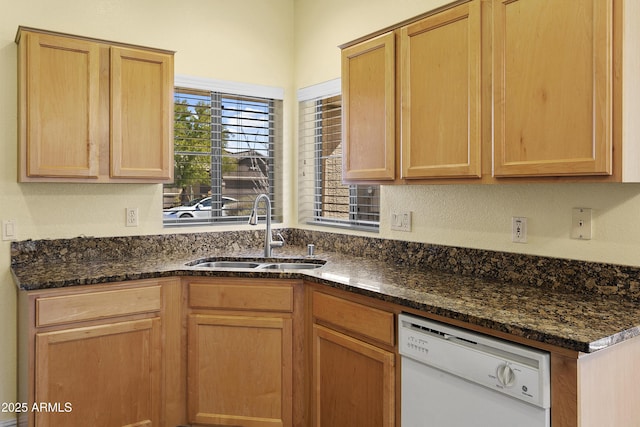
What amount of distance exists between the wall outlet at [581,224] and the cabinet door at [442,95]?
430 millimetres

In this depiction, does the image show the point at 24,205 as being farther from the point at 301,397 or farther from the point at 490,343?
the point at 490,343

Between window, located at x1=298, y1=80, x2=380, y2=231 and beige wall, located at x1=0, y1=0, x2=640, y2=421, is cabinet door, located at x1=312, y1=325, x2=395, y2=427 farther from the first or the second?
window, located at x1=298, y1=80, x2=380, y2=231

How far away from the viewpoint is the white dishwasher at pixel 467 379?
59.2 inches

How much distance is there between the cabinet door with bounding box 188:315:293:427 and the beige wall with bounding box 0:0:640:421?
0.89m

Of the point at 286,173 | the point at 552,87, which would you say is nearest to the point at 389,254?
the point at 286,173

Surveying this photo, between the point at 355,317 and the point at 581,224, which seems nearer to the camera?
the point at 581,224

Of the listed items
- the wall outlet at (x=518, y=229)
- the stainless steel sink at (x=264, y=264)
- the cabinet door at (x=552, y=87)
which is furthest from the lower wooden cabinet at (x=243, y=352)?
the cabinet door at (x=552, y=87)

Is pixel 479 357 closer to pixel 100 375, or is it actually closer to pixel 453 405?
pixel 453 405

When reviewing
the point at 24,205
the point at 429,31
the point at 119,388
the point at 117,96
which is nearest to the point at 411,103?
the point at 429,31

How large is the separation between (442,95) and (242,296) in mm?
1364

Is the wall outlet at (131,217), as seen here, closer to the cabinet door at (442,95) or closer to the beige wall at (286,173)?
the beige wall at (286,173)

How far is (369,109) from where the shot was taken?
2527 millimetres

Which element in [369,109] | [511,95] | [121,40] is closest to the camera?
[511,95]

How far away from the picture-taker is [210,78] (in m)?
3.40
